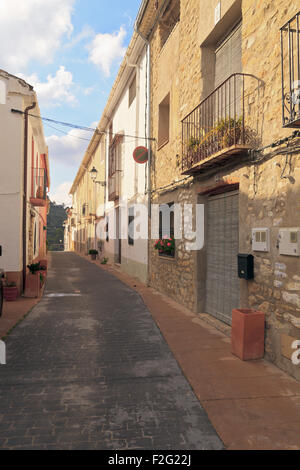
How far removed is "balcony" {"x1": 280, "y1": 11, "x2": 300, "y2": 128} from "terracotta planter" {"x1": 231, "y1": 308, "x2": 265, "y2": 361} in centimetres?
255

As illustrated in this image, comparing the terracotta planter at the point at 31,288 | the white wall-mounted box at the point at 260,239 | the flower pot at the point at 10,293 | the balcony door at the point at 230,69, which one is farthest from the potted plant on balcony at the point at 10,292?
the balcony door at the point at 230,69

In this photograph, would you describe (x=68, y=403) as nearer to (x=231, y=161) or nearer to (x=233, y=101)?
(x=231, y=161)

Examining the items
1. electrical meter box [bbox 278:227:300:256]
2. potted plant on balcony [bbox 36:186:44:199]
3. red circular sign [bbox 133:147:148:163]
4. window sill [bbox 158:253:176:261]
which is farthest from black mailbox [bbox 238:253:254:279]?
potted plant on balcony [bbox 36:186:44:199]

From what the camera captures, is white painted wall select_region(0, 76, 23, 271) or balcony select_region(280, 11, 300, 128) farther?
white painted wall select_region(0, 76, 23, 271)

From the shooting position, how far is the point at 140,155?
11.1 m

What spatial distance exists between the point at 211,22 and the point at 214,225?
4100mm

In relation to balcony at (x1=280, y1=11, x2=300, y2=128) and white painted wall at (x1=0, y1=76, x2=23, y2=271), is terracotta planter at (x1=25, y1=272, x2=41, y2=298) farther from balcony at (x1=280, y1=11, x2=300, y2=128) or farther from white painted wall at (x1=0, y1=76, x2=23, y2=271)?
balcony at (x1=280, y1=11, x2=300, y2=128)

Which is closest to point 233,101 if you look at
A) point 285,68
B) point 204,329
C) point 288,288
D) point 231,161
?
point 231,161

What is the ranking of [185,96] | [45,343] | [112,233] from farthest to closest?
1. [112,233]
2. [185,96]
3. [45,343]

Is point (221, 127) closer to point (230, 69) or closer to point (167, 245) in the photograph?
point (230, 69)

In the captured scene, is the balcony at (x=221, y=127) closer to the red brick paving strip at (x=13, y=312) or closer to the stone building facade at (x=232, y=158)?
the stone building facade at (x=232, y=158)

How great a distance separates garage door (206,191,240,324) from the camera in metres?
6.02

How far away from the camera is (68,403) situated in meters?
3.34

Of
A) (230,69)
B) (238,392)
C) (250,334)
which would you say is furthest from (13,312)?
(230,69)
